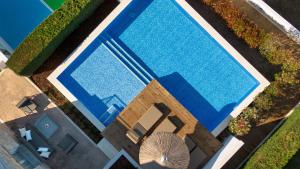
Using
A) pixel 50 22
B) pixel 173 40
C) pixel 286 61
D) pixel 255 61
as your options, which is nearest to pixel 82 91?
pixel 50 22

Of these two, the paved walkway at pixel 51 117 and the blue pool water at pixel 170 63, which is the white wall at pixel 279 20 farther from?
the paved walkway at pixel 51 117

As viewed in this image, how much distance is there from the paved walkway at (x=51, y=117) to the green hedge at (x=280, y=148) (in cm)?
789

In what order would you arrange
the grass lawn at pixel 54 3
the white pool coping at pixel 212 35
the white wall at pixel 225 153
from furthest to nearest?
1. the grass lawn at pixel 54 3
2. the white pool coping at pixel 212 35
3. the white wall at pixel 225 153

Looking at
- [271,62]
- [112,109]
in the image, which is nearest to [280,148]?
[271,62]

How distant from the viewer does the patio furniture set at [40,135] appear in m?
19.6

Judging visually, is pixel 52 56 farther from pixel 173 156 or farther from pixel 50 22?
pixel 173 156

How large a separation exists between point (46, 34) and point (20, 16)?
312cm

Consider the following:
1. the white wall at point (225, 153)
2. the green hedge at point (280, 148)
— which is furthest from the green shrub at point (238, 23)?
the white wall at point (225, 153)

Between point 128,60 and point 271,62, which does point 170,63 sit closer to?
point 128,60

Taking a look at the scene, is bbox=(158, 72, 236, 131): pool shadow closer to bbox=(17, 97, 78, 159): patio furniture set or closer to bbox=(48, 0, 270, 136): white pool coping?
bbox=(48, 0, 270, 136): white pool coping

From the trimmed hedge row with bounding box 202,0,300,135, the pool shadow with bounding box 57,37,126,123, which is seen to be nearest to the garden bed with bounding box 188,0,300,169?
the trimmed hedge row with bounding box 202,0,300,135

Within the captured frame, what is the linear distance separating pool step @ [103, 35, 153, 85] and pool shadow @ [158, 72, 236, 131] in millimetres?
1151

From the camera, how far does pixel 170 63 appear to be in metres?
19.1

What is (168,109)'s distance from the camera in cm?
1827
